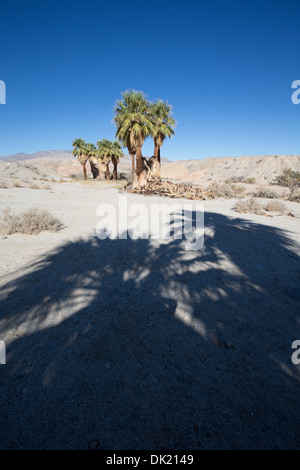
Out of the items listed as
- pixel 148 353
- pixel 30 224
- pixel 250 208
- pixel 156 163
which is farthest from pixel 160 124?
pixel 148 353

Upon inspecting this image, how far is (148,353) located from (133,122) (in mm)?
18742

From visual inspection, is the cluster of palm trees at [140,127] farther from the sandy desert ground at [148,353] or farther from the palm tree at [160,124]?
the sandy desert ground at [148,353]

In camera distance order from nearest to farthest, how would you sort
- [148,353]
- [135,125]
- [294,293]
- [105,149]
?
[148,353]
[294,293]
[135,125]
[105,149]

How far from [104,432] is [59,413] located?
14.9 inches

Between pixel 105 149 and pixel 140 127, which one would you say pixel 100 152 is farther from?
pixel 140 127

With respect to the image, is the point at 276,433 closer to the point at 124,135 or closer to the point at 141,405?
the point at 141,405

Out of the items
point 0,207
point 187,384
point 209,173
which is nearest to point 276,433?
point 187,384

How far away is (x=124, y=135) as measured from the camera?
58.0 feet

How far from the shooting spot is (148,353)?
6.65 feet

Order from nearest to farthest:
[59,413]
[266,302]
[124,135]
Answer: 1. [59,413]
2. [266,302]
3. [124,135]

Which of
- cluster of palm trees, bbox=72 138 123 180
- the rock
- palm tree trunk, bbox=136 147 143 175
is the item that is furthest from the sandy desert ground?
Answer: cluster of palm trees, bbox=72 138 123 180

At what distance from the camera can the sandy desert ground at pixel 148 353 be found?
4.65 ft
